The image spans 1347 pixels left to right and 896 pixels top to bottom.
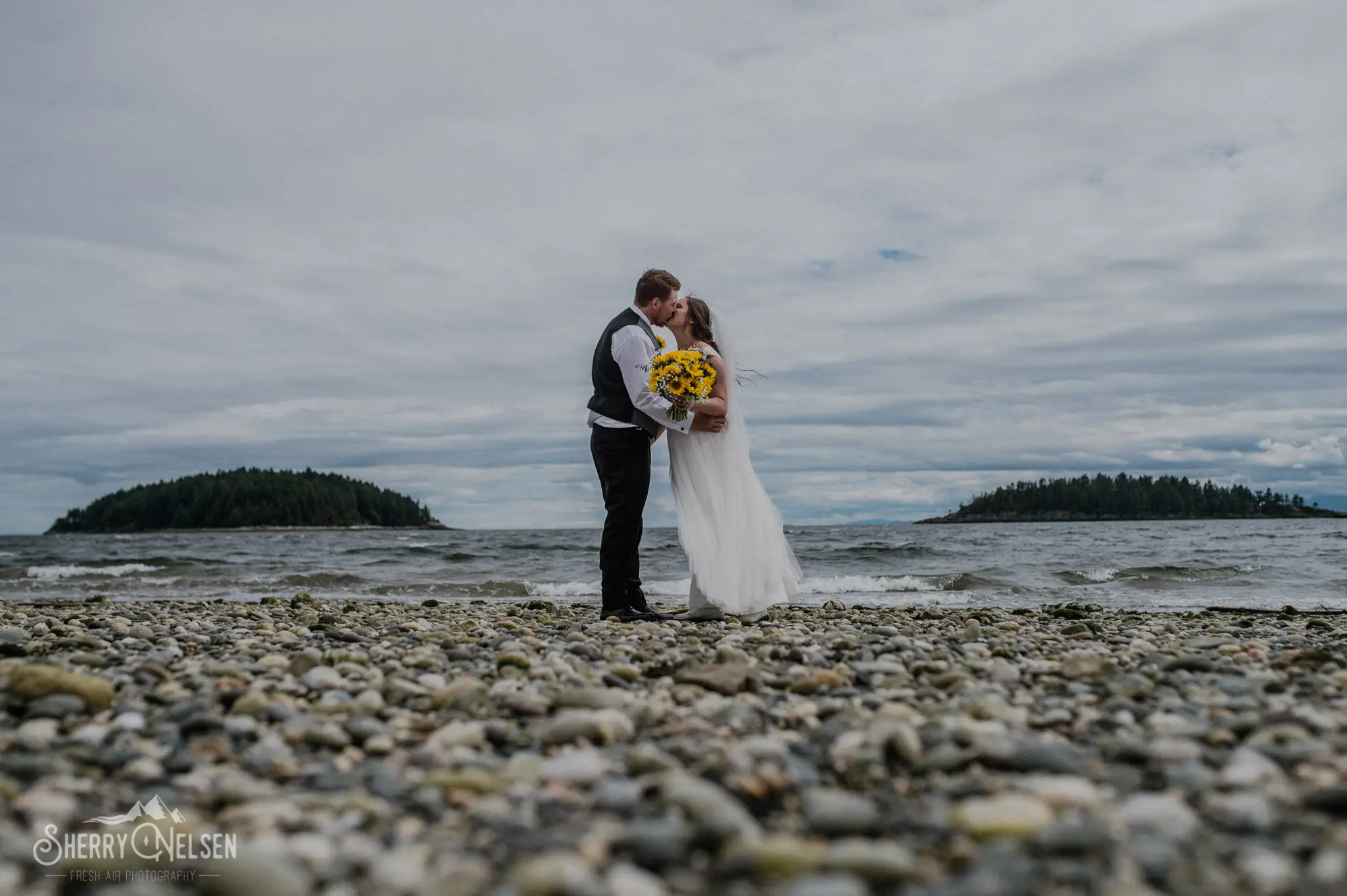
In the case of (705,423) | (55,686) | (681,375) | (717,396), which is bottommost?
(55,686)

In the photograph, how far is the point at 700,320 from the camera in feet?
30.9

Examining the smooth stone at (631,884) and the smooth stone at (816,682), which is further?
the smooth stone at (816,682)

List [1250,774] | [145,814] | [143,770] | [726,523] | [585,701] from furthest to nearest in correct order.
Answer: [726,523] < [585,701] < [143,770] < [1250,774] < [145,814]

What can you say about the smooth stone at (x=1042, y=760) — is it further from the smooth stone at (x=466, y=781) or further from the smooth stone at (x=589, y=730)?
the smooth stone at (x=466, y=781)

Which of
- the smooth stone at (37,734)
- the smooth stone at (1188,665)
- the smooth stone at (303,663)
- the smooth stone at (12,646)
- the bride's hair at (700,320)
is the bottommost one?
the smooth stone at (1188,665)

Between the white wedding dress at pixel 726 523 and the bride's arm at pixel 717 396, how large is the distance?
10 cm

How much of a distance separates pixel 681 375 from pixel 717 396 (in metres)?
0.64

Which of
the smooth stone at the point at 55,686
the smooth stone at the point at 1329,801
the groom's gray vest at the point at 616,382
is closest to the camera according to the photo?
the smooth stone at the point at 1329,801

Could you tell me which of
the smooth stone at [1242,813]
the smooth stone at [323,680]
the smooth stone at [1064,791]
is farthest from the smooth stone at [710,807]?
the smooth stone at [323,680]

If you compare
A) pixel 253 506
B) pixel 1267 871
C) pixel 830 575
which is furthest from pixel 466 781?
pixel 253 506

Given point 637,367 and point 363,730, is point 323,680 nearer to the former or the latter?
point 363,730

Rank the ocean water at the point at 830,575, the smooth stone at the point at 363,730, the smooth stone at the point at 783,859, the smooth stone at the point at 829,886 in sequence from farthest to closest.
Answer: the ocean water at the point at 830,575 → the smooth stone at the point at 363,730 → the smooth stone at the point at 783,859 → the smooth stone at the point at 829,886

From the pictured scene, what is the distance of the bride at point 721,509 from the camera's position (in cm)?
930

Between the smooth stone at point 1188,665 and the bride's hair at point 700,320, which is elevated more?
the bride's hair at point 700,320
